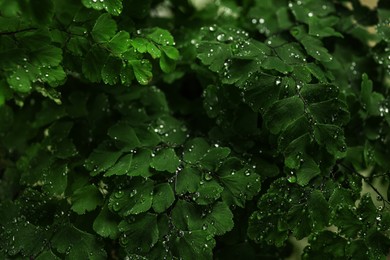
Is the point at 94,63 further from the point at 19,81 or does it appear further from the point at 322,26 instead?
the point at 322,26

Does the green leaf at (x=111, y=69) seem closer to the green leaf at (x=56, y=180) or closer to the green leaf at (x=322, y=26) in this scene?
the green leaf at (x=56, y=180)

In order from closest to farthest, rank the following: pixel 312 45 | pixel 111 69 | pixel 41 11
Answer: pixel 41 11 → pixel 111 69 → pixel 312 45

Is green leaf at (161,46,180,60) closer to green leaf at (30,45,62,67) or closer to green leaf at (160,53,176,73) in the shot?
green leaf at (160,53,176,73)

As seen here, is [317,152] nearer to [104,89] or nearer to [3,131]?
[104,89]

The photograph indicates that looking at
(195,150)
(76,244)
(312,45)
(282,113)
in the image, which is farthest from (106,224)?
(312,45)

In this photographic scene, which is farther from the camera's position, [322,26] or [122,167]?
[322,26]

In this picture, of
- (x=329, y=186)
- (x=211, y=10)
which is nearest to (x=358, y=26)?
(x=211, y=10)

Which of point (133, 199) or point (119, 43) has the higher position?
point (119, 43)
